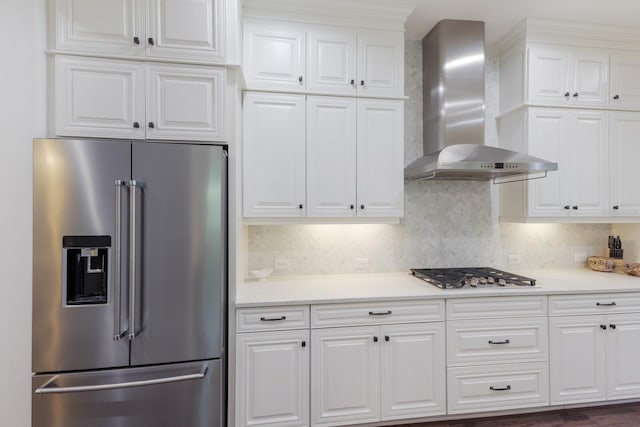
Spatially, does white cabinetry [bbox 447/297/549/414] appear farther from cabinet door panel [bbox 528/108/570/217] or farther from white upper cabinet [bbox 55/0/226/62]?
white upper cabinet [bbox 55/0/226/62]

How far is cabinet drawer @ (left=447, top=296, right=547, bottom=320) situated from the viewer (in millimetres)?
2064

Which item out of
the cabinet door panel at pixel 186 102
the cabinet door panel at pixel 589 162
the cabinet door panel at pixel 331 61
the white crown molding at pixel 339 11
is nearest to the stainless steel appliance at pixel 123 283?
the cabinet door panel at pixel 186 102

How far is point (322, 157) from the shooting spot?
Result: 2.25 metres

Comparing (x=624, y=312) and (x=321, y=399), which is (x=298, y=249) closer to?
(x=321, y=399)

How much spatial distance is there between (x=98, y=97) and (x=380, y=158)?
6.07 feet

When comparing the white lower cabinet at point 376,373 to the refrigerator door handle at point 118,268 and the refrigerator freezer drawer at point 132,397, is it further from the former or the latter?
the refrigerator door handle at point 118,268

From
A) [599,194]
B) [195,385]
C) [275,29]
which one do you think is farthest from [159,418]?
[599,194]

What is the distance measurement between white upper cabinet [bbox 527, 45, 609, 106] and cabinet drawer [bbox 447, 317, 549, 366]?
1793 millimetres

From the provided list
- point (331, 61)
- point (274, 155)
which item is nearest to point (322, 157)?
point (274, 155)

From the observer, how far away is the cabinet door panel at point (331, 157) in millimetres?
2230

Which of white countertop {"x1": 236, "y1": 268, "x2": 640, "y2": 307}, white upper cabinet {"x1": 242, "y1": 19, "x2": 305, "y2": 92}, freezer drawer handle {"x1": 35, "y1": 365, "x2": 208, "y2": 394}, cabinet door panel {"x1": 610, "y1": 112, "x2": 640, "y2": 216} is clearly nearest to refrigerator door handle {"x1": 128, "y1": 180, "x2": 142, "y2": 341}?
freezer drawer handle {"x1": 35, "y1": 365, "x2": 208, "y2": 394}

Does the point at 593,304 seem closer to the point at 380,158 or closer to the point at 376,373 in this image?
the point at 376,373

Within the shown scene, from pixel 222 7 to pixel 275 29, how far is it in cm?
49

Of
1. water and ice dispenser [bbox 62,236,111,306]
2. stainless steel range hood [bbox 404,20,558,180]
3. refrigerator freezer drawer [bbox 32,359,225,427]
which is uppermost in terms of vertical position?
stainless steel range hood [bbox 404,20,558,180]
